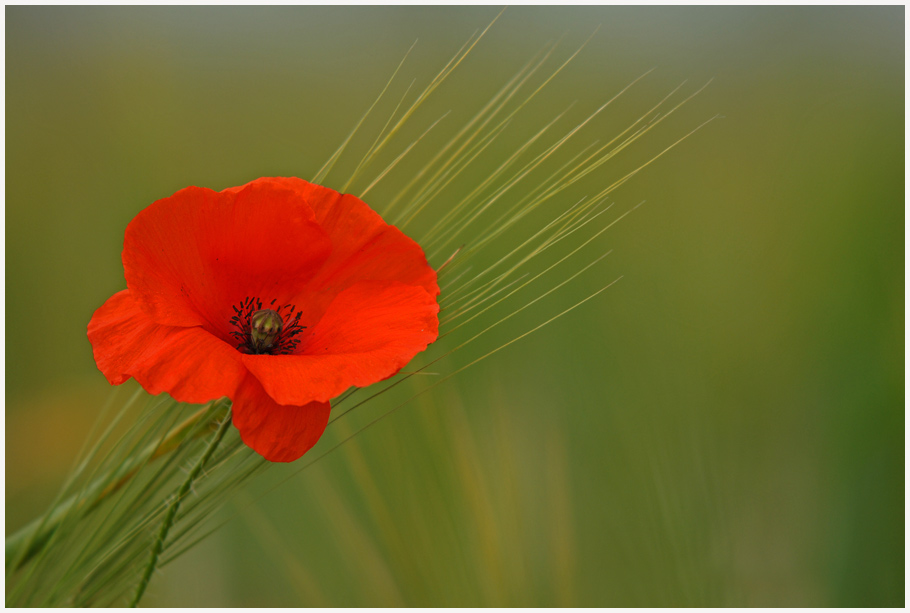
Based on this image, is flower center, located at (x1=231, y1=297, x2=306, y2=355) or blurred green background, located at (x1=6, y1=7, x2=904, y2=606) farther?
blurred green background, located at (x1=6, y1=7, x2=904, y2=606)

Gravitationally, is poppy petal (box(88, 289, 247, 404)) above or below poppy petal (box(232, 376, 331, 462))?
above

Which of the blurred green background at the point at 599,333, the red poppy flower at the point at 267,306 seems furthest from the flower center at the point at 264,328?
the blurred green background at the point at 599,333

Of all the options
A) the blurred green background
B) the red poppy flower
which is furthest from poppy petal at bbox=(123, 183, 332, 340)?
the blurred green background

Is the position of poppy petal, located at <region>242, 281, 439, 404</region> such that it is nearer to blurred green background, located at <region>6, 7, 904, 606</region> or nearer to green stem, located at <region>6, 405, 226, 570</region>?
green stem, located at <region>6, 405, 226, 570</region>

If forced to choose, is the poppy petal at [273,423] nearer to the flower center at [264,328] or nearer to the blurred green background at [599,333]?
the flower center at [264,328]

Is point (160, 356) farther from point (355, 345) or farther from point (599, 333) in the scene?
point (599, 333)

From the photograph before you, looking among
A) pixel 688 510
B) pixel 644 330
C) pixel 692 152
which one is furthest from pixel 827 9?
pixel 688 510
